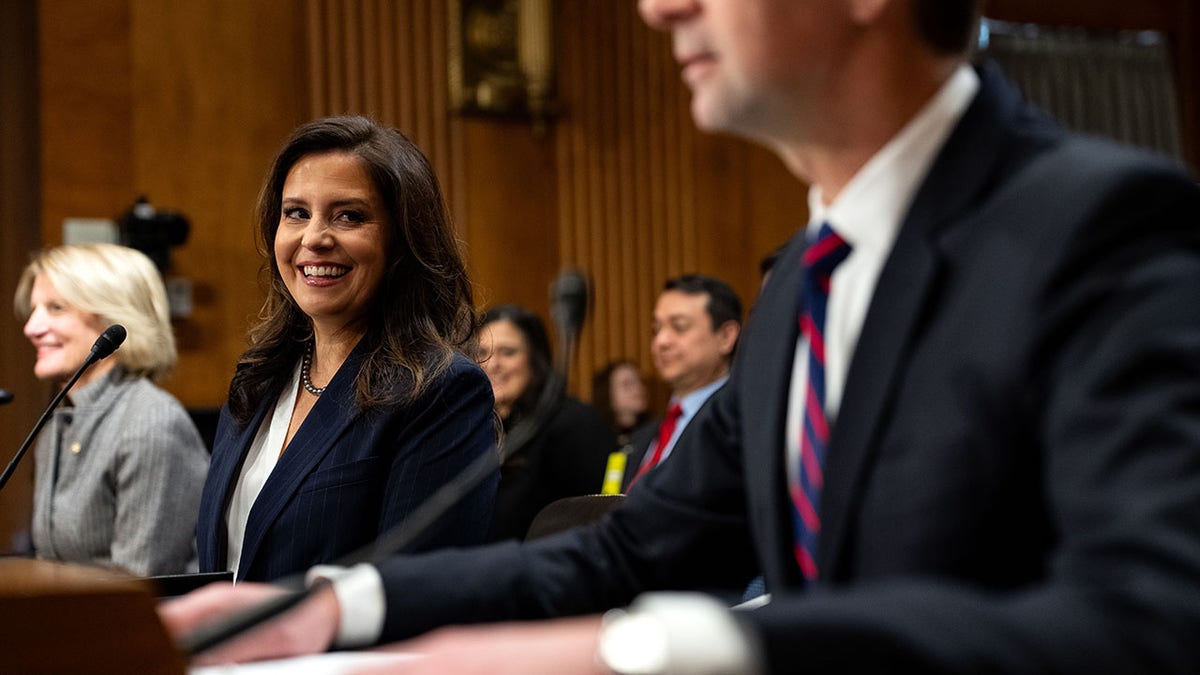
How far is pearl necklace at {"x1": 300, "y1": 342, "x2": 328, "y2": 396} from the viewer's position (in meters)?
2.63

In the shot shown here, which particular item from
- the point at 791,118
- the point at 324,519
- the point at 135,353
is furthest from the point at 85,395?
the point at 791,118

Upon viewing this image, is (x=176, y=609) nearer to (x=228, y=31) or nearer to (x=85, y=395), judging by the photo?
(x=85, y=395)

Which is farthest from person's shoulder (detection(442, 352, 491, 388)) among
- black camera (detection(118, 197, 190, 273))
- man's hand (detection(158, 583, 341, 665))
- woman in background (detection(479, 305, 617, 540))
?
black camera (detection(118, 197, 190, 273))

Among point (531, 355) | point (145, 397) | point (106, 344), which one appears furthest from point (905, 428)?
point (531, 355)

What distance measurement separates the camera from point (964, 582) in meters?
1.00

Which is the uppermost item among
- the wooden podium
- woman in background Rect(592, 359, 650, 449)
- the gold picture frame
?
the gold picture frame

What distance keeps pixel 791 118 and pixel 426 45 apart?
21.2 ft

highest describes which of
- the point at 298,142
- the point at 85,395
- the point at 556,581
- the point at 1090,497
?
the point at 298,142

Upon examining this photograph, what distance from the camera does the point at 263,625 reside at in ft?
3.76

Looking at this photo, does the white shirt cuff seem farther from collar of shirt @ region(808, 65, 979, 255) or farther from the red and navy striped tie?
collar of shirt @ region(808, 65, 979, 255)

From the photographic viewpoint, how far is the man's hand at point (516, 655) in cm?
78

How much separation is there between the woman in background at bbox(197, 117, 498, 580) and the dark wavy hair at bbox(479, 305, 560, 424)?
2.92 metres

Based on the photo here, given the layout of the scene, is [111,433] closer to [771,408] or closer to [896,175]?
[771,408]

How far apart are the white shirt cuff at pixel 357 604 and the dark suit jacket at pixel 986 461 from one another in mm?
16
